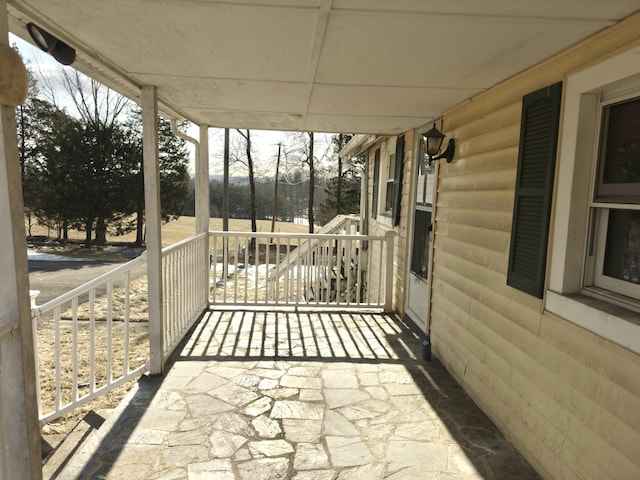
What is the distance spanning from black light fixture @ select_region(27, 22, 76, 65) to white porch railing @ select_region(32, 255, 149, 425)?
50.0 inches

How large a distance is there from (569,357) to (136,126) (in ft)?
53.8

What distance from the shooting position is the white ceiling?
65.6 inches

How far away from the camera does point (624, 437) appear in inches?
64.0

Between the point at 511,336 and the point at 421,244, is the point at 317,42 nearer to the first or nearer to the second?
the point at 511,336

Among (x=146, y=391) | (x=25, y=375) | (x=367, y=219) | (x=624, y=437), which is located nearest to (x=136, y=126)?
(x=367, y=219)

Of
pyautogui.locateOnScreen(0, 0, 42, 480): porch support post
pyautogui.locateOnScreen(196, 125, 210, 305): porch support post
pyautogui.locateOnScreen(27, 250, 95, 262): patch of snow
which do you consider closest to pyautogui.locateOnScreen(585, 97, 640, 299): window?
pyautogui.locateOnScreen(0, 0, 42, 480): porch support post

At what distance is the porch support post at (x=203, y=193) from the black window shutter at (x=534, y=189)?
3445mm

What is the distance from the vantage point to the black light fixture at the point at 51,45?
1980 millimetres

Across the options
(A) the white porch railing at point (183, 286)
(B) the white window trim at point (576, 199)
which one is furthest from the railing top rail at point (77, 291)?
(B) the white window trim at point (576, 199)

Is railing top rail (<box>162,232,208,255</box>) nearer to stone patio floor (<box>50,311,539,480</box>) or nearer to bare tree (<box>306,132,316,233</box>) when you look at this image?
stone patio floor (<box>50,311,539,480</box>)

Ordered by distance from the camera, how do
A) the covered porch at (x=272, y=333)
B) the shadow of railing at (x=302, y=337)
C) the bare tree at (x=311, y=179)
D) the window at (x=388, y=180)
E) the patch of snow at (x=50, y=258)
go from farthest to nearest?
1. the bare tree at (x=311, y=179)
2. the patch of snow at (x=50, y=258)
3. the window at (x=388, y=180)
4. the shadow of railing at (x=302, y=337)
5. the covered porch at (x=272, y=333)

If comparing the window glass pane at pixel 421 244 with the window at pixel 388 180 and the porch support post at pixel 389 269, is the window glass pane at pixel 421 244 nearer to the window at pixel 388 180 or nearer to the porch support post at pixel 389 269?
the porch support post at pixel 389 269

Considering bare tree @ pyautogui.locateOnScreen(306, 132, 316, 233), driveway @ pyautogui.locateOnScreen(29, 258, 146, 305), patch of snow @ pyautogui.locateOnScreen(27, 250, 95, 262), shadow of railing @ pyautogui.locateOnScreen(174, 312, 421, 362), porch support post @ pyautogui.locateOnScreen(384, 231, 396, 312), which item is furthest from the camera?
bare tree @ pyautogui.locateOnScreen(306, 132, 316, 233)

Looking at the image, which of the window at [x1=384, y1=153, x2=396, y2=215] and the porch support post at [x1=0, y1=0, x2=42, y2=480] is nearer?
the porch support post at [x1=0, y1=0, x2=42, y2=480]
